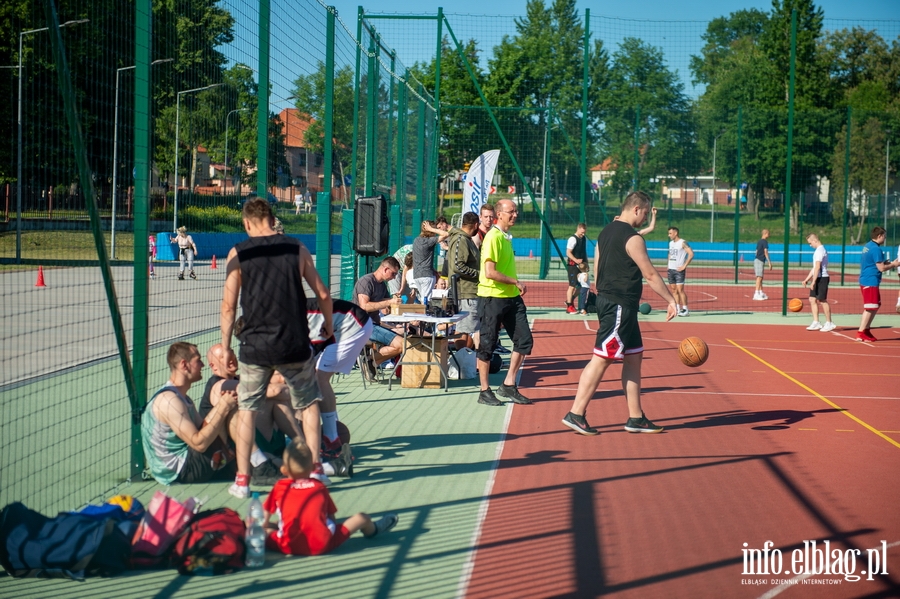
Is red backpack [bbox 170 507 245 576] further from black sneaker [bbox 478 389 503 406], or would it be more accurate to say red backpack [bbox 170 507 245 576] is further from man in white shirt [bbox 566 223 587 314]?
man in white shirt [bbox 566 223 587 314]

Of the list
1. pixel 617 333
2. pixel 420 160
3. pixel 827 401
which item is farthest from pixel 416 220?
pixel 617 333

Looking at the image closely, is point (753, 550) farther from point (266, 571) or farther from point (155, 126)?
point (155, 126)

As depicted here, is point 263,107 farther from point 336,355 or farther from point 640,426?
point 640,426

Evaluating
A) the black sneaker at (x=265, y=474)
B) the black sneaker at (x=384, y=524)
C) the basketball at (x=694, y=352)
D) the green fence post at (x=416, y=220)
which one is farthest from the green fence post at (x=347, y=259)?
Result: the black sneaker at (x=384, y=524)

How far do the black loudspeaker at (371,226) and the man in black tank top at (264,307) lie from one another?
4101 mm

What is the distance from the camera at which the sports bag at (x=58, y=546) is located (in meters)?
4.63

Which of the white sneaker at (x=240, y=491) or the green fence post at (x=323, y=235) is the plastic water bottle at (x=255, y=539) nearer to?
the white sneaker at (x=240, y=491)

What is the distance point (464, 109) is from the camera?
2395 centimetres

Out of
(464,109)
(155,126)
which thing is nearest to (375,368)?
(155,126)

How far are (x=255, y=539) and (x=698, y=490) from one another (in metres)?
3.28

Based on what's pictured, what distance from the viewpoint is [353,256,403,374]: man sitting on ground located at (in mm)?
9828

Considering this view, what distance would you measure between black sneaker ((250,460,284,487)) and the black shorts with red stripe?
306cm

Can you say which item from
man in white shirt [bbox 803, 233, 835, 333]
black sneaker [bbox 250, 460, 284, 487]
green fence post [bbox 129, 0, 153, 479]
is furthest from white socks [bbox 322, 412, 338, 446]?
man in white shirt [bbox 803, 233, 835, 333]

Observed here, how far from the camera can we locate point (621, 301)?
26.1 ft
